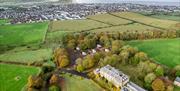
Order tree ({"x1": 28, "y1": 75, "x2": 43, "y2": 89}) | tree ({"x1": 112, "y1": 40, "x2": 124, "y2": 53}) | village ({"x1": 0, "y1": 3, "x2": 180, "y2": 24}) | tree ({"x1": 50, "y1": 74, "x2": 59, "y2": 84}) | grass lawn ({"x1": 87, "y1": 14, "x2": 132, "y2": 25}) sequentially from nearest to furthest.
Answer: tree ({"x1": 28, "y1": 75, "x2": 43, "y2": 89}) < tree ({"x1": 50, "y1": 74, "x2": 59, "y2": 84}) < tree ({"x1": 112, "y1": 40, "x2": 124, "y2": 53}) < grass lawn ({"x1": 87, "y1": 14, "x2": 132, "y2": 25}) < village ({"x1": 0, "y1": 3, "x2": 180, "y2": 24})

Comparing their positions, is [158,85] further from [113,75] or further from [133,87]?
[113,75]

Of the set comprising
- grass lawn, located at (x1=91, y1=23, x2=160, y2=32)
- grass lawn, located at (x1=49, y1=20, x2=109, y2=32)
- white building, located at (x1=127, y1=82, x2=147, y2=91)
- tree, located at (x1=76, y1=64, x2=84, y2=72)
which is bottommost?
white building, located at (x1=127, y1=82, x2=147, y2=91)

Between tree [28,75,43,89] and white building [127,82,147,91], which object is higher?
tree [28,75,43,89]

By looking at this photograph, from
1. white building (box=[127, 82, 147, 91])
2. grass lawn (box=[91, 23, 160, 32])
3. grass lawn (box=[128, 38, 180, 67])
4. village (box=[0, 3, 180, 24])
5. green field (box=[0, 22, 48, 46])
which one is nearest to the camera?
white building (box=[127, 82, 147, 91])

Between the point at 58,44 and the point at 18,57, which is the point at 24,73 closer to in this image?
the point at 18,57

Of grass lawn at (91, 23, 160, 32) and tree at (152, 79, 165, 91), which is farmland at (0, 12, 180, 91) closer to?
grass lawn at (91, 23, 160, 32)

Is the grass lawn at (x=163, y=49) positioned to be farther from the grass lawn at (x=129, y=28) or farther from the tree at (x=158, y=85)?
the grass lawn at (x=129, y=28)

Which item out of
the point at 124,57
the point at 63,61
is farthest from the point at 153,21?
the point at 63,61

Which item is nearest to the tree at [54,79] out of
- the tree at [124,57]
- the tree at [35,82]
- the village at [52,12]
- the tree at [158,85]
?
the tree at [35,82]

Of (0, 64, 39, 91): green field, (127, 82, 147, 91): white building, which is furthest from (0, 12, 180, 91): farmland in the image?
(127, 82, 147, 91): white building
